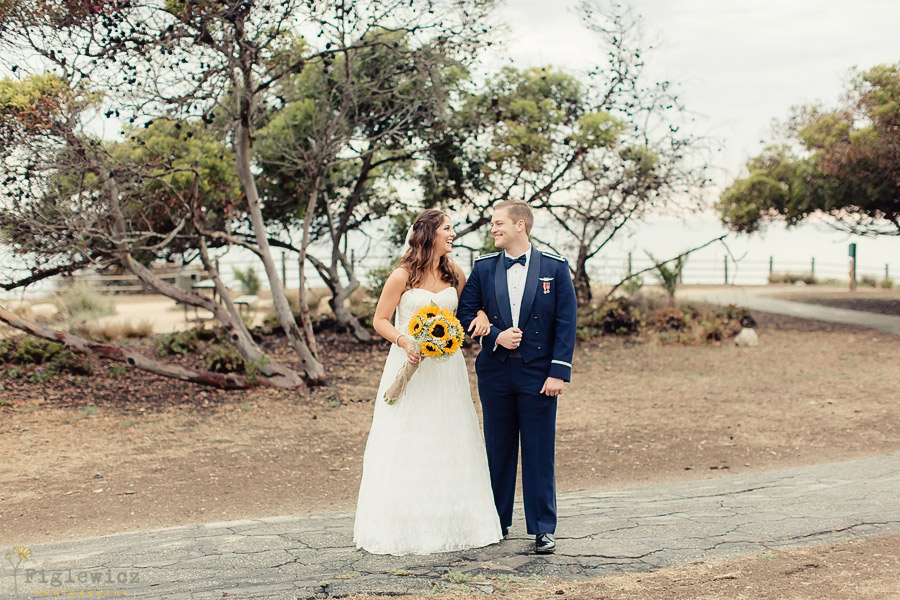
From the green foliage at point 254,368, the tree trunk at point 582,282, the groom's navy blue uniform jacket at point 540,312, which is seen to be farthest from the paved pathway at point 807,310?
the groom's navy blue uniform jacket at point 540,312

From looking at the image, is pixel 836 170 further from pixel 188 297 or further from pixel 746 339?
pixel 188 297

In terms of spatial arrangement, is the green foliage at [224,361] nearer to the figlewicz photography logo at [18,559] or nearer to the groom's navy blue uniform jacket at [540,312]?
the figlewicz photography logo at [18,559]

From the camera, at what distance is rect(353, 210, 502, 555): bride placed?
4.85m

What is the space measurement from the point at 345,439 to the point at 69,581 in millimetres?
4618

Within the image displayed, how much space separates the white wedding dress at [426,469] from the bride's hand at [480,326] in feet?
0.78

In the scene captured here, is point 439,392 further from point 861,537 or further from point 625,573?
point 861,537

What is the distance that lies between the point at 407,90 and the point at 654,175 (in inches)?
192

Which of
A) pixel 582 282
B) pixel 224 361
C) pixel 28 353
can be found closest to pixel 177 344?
pixel 28 353

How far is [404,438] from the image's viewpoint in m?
4.95

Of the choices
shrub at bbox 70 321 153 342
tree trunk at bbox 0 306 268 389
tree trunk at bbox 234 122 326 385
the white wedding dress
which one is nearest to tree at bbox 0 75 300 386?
tree trunk at bbox 0 306 268 389

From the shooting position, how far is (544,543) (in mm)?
4820

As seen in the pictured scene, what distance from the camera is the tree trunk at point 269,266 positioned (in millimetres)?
10664

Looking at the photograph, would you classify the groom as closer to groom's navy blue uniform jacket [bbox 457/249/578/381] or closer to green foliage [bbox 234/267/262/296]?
groom's navy blue uniform jacket [bbox 457/249/578/381]

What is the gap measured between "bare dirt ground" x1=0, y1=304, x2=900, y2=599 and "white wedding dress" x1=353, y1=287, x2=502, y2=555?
2.65 ft
